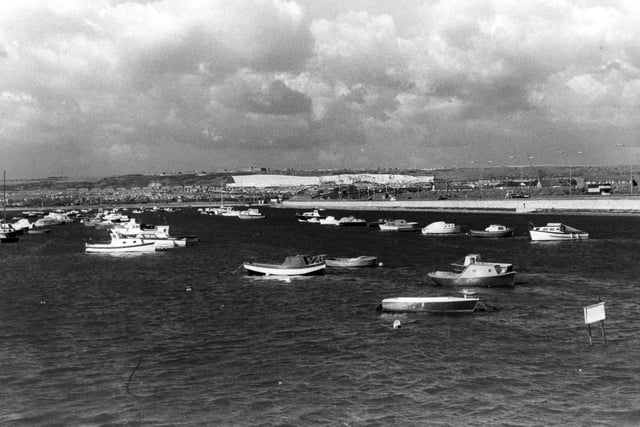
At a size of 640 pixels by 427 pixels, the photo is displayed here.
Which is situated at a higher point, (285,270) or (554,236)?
(285,270)

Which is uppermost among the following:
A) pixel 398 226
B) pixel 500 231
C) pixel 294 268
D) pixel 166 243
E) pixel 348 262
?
pixel 294 268

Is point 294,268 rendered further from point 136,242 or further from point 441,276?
point 136,242

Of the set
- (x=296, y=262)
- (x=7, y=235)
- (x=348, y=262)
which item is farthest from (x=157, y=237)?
(x=296, y=262)

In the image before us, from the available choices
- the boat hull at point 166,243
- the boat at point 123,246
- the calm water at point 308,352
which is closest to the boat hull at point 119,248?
the boat at point 123,246

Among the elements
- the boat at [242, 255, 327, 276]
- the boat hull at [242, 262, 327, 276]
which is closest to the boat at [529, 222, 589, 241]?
the boat at [242, 255, 327, 276]

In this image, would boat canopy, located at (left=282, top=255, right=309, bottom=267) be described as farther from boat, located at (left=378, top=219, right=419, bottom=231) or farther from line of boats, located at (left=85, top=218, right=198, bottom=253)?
boat, located at (left=378, top=219, right=419, bottom=231)

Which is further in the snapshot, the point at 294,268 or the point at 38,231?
the point at 38,231
